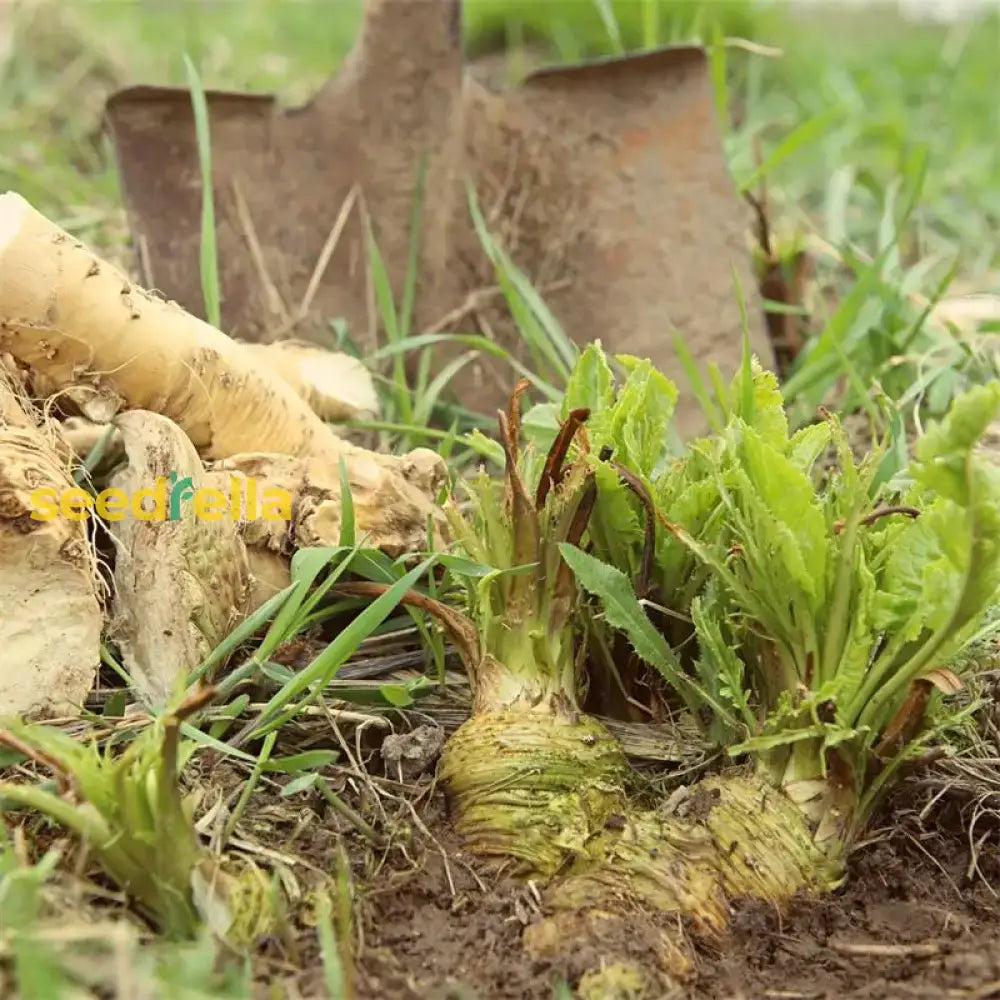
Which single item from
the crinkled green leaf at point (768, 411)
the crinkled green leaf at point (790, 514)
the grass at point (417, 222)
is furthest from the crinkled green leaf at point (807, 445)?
the grass at point (417, 222)

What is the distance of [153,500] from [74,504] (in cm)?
8

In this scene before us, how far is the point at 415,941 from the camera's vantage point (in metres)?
0.90

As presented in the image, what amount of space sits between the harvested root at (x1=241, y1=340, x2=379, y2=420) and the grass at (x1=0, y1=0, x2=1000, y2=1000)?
6 centimetres

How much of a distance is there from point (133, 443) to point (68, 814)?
20.1 inches

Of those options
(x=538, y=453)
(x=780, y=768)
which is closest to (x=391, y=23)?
(x=538, y=453)

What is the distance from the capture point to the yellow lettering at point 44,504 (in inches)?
42.9

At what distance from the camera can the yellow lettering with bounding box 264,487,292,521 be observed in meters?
1.28

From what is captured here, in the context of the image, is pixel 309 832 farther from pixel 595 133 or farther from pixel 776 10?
pixel 776 10

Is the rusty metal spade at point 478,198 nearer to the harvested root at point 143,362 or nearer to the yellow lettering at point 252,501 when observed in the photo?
the harvested root at point 143,362

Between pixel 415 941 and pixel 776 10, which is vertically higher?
pixel 776 10

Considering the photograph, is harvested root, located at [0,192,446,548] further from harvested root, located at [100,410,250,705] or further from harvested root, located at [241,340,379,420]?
harvested root, located at [241,340,379,420]

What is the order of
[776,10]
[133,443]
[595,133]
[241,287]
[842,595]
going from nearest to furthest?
1. [842,595]
2. [133,443]
3. [241,287]
4. [595,133]
5. [776,10]

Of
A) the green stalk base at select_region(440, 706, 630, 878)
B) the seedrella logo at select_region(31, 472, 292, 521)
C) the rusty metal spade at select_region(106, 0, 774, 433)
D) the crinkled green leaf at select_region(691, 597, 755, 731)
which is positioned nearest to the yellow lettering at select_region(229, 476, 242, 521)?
the seedrella logo at select_region(31, 472, 292, 521)

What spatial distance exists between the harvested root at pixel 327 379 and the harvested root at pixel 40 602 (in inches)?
23.3
